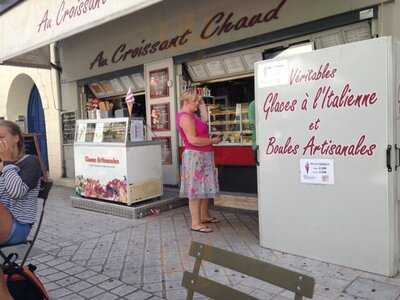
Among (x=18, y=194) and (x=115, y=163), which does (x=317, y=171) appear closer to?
(x=18, y=194)

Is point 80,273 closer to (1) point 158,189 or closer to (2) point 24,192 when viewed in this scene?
(2) point 24,192

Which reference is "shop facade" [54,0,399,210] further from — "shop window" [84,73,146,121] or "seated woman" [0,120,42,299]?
"seated woman" [0,120,42,299]

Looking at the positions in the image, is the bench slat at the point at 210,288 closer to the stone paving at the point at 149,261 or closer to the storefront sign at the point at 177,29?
the stone paving at the point at 149,261

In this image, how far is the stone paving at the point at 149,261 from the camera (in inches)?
128

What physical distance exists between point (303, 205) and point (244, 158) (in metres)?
2.55

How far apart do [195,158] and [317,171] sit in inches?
63.0

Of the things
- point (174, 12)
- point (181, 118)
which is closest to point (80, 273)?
point (181, 118)

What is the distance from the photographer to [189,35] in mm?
6738

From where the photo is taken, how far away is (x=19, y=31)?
7.23 metres

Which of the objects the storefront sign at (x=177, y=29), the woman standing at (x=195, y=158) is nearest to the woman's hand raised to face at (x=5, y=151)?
the woman standing at (x=195, y=158)

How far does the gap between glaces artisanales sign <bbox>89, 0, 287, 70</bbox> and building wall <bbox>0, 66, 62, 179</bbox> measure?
161cm

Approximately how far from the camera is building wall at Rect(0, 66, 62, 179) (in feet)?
31.7

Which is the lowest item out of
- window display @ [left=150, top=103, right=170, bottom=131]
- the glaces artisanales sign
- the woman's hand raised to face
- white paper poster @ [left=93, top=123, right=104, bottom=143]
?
the woman's hand raised to face

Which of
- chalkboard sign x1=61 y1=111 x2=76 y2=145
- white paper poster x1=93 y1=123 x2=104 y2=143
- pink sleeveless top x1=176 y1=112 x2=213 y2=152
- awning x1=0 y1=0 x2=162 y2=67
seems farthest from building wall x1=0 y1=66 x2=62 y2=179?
pink sleeveless top x1=176 y1=112 x2=213 y2=152
